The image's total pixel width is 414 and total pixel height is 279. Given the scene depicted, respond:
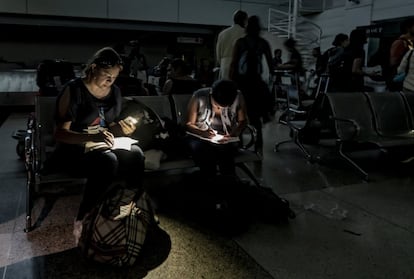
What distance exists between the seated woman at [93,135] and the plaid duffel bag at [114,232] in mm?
264

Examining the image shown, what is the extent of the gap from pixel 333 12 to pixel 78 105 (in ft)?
35.6

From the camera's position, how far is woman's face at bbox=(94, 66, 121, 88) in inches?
100

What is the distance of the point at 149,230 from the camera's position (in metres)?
2.56

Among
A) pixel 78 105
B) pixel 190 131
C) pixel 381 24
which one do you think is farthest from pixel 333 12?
pixel 78 105

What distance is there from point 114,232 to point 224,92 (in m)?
1.53

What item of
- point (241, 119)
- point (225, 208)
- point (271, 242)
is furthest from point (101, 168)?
point (241, 119)

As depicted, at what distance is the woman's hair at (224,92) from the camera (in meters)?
3.21

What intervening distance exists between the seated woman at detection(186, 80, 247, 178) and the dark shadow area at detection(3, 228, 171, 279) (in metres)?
0.88

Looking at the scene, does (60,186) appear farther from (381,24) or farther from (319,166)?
(381,24)

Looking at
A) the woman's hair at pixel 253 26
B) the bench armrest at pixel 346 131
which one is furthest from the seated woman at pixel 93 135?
the bench armrest at pixel 346 131

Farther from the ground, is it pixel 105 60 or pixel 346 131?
pixel 105 60

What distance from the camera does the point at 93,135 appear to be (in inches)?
99.9

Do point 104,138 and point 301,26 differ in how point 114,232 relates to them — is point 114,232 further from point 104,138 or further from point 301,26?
point 301,26

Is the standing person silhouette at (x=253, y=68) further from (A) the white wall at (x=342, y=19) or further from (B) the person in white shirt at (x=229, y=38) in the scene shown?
(A) the white wall at (x=342, y=19)
